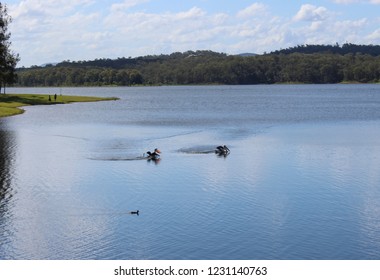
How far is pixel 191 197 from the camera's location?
5103 cm

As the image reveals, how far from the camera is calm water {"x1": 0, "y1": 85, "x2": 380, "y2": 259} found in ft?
126

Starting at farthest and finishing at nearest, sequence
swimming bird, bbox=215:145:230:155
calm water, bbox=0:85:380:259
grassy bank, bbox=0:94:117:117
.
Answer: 1. grassy bank, bbox=0:94:117:117
2. swimming bird, bbox=215:145:230:155
3. calm water, bbox=0:85:380:259

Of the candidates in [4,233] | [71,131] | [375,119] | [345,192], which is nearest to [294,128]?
[375,119]

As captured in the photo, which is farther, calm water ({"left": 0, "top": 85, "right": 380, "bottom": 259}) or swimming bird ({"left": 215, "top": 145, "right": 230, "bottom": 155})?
swimming bird ({"left": 215, "top": 145, "right": 230, "bottom": 155})

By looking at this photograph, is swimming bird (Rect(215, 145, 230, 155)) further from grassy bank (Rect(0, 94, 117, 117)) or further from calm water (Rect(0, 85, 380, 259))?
grassy bank (Rect(0, 94, 117, 117))

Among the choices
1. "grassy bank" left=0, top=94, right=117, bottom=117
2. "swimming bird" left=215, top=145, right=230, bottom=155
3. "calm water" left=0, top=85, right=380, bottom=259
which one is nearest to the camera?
"calm water" left=0, top=85, right=380, bottom=259

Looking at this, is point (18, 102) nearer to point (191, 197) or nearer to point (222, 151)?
point (222, 151)

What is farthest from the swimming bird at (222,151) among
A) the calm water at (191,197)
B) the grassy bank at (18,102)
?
the grassy bank at (18,102)

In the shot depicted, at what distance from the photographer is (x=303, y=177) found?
58.9 metres

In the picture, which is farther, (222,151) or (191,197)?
(222,151)

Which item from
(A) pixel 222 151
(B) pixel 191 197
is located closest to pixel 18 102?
(A) pixel 222 151

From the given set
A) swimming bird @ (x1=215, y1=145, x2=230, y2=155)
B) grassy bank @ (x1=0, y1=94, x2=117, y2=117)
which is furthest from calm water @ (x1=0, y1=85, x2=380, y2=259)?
grassy bank @ (x1=0, y1=94, x2=117, y2=117)

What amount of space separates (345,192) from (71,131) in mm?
60322
